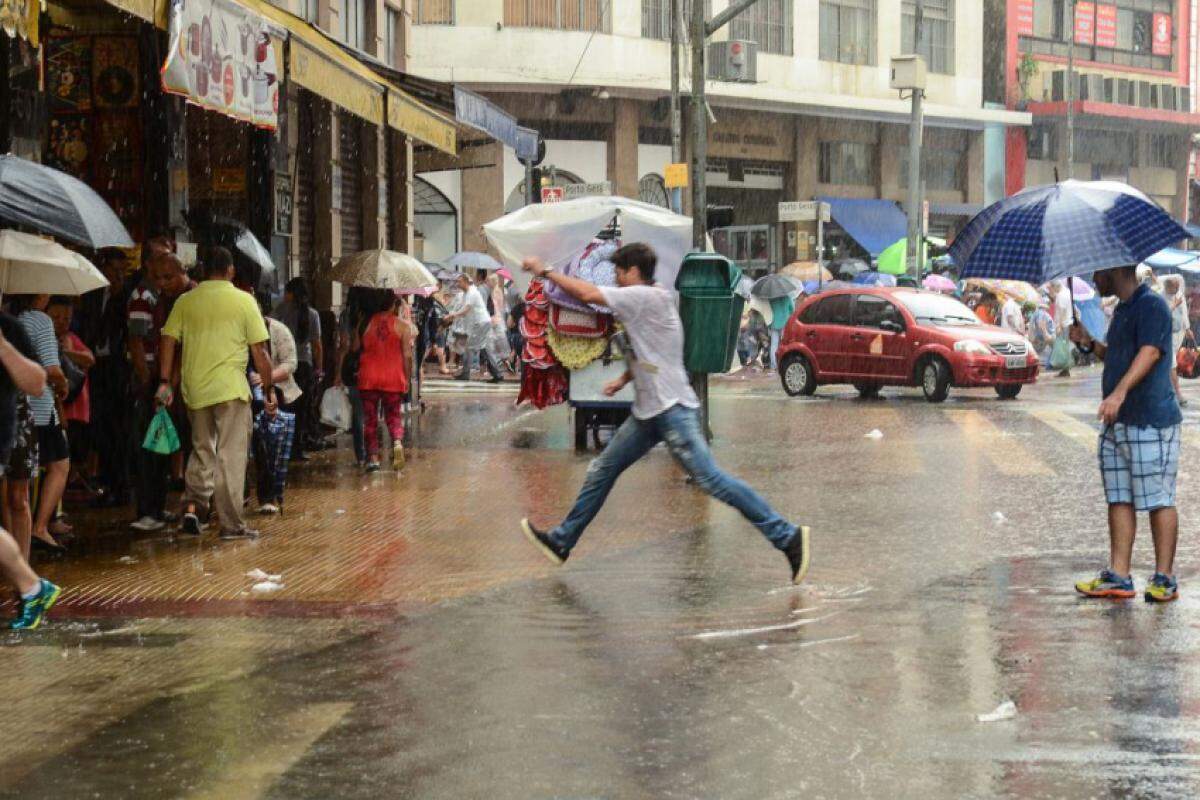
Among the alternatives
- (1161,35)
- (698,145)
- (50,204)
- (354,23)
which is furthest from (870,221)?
(50,204)

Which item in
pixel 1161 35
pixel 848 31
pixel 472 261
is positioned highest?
pixel 1161 35

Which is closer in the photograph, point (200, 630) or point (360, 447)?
point (200, 630)

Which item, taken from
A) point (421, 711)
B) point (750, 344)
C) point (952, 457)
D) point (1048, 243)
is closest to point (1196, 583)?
point (1048, 243)

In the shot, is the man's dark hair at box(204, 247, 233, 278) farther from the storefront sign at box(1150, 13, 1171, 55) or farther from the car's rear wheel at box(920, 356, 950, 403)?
the storefront sign at box(1150, 13, 1171, 55)

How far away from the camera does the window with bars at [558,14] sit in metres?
39.6

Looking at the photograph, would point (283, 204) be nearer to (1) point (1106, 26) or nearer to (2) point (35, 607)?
(2) point (35, 607)

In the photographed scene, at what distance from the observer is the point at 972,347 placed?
23812 millimetres

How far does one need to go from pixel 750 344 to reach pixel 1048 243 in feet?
85.1

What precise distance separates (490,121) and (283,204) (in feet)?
12.7

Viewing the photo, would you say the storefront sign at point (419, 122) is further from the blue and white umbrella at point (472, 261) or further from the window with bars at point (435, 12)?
the window with bars at point (435, 12)

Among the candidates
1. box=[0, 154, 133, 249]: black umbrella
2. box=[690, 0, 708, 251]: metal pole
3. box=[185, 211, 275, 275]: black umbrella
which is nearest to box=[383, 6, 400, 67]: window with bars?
box=[690, 0, 708, 251]: metal pole

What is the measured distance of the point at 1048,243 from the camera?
8.93 metres

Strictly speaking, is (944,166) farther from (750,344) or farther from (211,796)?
(211,796)

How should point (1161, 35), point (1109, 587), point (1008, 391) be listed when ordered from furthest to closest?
point (1161, 35) < point (1008, 391) < point (1109, 587)
